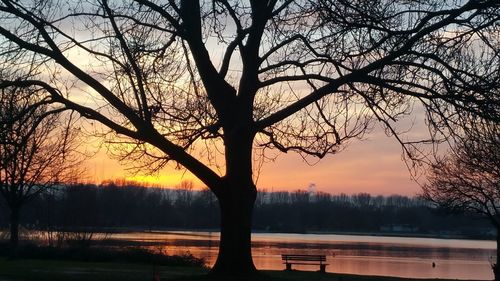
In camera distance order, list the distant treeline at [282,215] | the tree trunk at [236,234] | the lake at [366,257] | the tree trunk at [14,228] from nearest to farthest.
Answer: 1. the tree trunk at [236,234]
2. the tree trunk at [14,228]
3. the lake at [366,257]
4. the distant treeline at [282,215]

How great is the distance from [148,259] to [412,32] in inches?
962

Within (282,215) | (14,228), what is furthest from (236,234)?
(282,215)

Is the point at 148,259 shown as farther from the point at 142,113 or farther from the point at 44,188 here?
the point at 142,113

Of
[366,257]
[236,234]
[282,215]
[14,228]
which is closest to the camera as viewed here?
[236,234]

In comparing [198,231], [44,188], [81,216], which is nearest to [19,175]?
[44,188]

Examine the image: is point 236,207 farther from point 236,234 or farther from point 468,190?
point 468,190

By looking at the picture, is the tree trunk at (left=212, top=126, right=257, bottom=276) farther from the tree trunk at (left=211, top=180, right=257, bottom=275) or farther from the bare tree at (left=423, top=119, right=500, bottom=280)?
the bare tree at (left=423, top=119, right=500, bottom=280)

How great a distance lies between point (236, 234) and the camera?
1648 cm

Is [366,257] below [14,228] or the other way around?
below

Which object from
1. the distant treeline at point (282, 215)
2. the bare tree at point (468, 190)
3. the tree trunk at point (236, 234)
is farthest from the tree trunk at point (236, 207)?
the distant treeline at point (282, 215)

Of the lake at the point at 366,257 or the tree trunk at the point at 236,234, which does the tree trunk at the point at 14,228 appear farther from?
the tree trunk at the point at 236,234

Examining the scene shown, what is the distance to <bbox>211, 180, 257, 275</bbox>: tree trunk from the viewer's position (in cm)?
1644

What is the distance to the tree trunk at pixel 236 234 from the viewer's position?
16438mm

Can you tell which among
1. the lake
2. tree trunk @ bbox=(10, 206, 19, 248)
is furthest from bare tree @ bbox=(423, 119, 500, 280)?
tree trunk @ bbox=(10, 206, 19, 248)
